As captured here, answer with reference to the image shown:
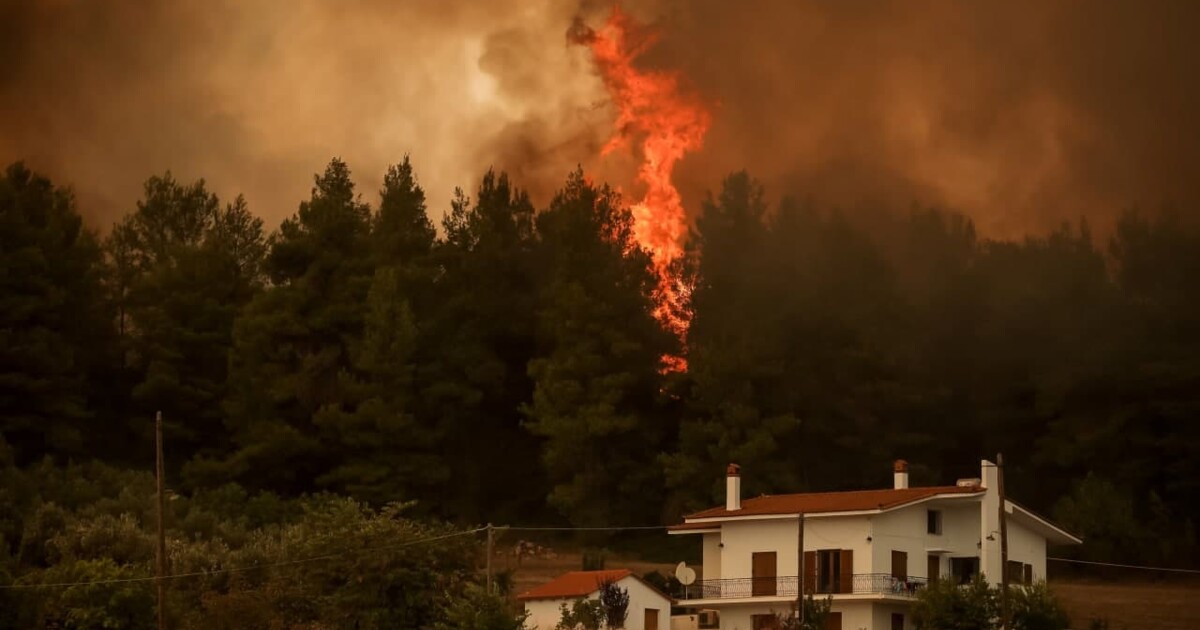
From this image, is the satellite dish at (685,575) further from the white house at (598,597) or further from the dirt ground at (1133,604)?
the dirt ground at (1133,604)

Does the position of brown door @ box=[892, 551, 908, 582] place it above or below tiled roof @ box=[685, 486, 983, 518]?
below

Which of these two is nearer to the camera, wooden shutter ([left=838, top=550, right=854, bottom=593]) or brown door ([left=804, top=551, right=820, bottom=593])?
wooden shutter ([left=838, top=550, right=854, bottom=593])

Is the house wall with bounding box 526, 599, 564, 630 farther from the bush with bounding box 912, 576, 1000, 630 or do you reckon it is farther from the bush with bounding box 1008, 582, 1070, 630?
the bush with bounding box 1008, 582, 1070, 630

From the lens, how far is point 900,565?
6388 cm

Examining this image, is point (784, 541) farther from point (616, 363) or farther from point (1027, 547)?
point (616, 363)

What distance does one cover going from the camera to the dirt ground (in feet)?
223

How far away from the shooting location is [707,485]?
82875mm

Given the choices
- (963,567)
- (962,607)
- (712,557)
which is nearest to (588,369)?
(712,557)

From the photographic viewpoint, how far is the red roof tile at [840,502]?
63.4m

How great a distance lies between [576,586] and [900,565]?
11.5 metres

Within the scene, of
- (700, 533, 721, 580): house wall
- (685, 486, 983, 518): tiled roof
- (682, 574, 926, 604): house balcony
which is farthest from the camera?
(700, 533, 721, 580): house wall

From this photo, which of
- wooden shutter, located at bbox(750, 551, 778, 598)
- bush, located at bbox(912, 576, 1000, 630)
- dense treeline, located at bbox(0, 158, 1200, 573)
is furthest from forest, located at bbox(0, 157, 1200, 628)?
bush, located at bbox(912, 576, 1000, 630)

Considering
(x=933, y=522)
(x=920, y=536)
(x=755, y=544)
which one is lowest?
(x=755, y=544)

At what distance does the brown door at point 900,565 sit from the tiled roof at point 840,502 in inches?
77.6
